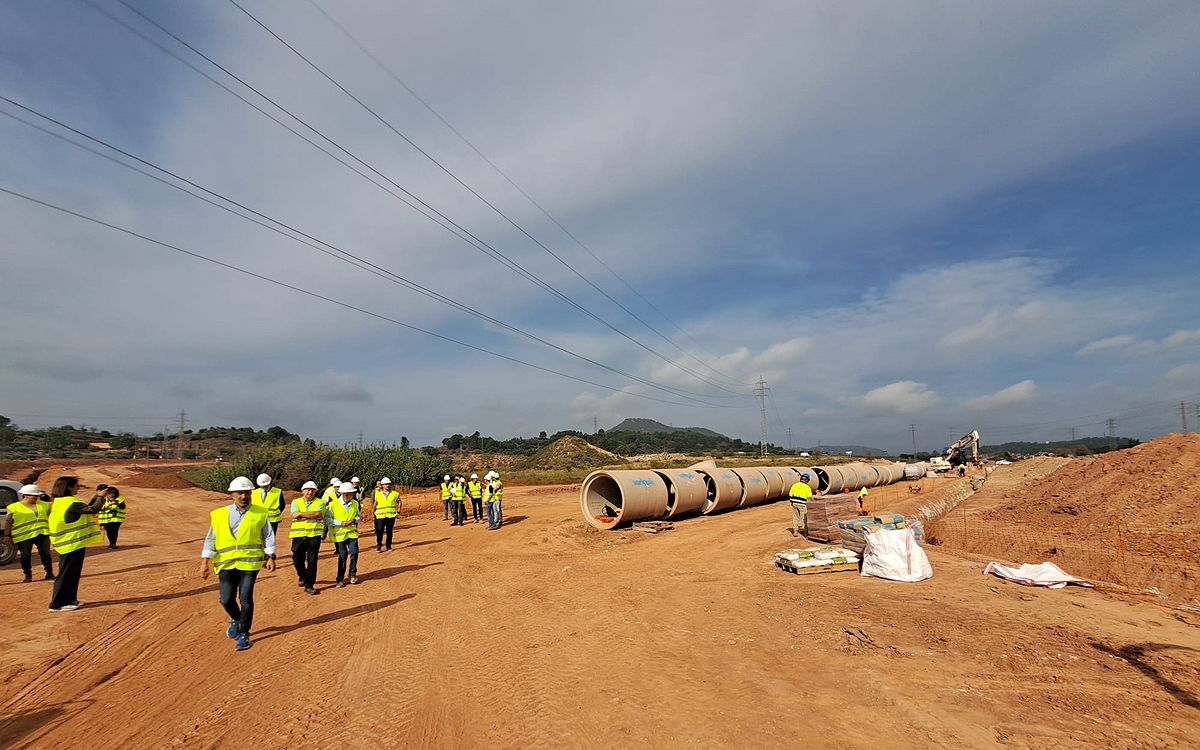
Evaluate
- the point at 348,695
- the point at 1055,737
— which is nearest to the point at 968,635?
the point at 1055,737

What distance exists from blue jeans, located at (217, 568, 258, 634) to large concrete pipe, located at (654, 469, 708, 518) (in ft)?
48.5

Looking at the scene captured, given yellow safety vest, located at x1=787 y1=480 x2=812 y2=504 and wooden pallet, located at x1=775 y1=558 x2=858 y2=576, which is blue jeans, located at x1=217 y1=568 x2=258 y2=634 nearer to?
wooden pallet, located at x1=775 y1=558 x2=858 y2=576

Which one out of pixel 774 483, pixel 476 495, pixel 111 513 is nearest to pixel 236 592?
pixel 111 513

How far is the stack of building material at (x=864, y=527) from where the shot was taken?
1154cm

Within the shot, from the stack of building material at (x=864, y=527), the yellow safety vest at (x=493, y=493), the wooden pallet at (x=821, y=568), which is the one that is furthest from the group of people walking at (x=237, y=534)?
the stack of building material at (x=864, y=527)

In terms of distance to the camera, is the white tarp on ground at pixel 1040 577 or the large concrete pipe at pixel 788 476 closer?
the white tarp on ground at pixel 1040 577

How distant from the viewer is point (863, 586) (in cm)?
1020

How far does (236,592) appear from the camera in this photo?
7504 millimetres

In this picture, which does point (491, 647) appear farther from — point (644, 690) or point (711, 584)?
point (711, 584)

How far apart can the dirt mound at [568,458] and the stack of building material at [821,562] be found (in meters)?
58.1

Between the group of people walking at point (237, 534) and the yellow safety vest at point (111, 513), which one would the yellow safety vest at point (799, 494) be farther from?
the yellow safety vest at point (111, 513)

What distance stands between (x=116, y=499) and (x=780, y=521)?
20199mm

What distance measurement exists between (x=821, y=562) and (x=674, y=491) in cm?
956

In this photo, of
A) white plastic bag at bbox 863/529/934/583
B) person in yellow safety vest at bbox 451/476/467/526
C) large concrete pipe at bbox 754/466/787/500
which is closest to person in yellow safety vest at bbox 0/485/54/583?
person in yellow safety vest at bbox 451/476/467/526
